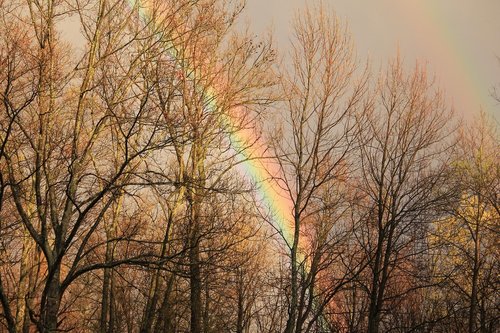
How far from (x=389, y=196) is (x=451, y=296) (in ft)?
35.3

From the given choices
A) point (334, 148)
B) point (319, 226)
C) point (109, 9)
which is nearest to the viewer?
point (109, 9)

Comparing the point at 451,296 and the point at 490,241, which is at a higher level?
the point at 490,241

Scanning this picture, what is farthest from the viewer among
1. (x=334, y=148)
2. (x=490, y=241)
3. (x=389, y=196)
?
(x=490, y=241)

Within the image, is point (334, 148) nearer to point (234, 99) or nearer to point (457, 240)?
point (234, 99)

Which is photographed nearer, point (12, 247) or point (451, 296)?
point (12, 247)

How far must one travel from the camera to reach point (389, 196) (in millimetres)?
12000

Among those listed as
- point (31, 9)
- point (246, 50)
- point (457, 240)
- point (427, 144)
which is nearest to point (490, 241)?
point (457, 240)

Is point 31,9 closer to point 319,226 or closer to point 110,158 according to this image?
point 110,158

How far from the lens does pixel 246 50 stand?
11.0 m

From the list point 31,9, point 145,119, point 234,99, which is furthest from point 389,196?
point 31,9

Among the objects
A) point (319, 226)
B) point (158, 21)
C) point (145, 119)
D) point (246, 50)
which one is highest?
point (246, 50)

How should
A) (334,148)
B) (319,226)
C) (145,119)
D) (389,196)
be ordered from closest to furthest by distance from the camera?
1. (145,119)
2. (334,148)
3. (389,196)
4. (319,226)

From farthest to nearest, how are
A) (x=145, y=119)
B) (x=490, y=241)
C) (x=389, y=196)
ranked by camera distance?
1. (x=490, y=241)
2. (x=389, y=196)
3. (x=145, y=119)

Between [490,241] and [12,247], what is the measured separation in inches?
658
